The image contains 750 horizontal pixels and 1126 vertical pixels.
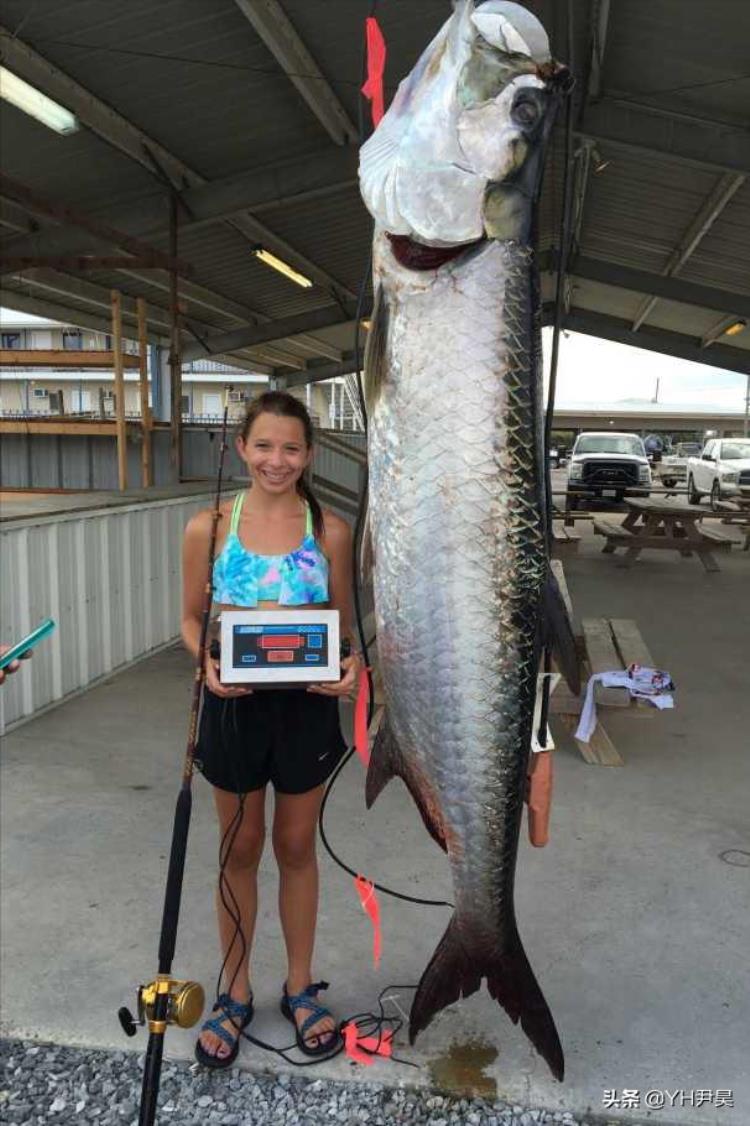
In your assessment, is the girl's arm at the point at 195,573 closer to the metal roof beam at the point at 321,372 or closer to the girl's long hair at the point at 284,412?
the girl's long hair at the point at 284,412

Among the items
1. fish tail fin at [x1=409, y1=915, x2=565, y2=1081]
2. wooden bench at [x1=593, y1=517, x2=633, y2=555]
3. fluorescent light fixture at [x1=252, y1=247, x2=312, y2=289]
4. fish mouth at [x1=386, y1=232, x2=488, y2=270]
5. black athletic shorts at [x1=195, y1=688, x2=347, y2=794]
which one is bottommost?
fish tail fin at [x1=409, y1=915, x2=565, y2=1081]

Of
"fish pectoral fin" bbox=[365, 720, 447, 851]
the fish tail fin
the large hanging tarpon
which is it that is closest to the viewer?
the large hanging tarpon

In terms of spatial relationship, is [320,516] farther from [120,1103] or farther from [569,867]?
[569,867]

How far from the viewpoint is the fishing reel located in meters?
1.89

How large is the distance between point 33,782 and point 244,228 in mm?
9389

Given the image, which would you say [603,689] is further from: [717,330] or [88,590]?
[717,330]

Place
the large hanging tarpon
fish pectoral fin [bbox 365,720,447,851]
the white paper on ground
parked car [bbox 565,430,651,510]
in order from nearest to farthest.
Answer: the large hanging tarpon, fish pectoral fin [bbox 365,720,447,851], the white paper on ground, parked car [bbox 565,430,651,510]

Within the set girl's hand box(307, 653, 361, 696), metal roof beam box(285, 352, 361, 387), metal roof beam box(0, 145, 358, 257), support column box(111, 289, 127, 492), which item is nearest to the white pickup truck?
metal roof beam box(285, 352, 361, 387)

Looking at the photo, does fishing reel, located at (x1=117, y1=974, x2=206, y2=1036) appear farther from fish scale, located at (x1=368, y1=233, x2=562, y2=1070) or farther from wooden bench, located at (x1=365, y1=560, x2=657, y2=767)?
wooden bench, located at (x1=365, y1=560, x2=657, y2=767)

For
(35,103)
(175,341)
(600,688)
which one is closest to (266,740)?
(600,688)

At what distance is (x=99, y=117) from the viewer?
306 inches

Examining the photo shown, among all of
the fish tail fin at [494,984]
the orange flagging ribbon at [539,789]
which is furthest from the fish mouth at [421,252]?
the fish tail fin at [494,984]

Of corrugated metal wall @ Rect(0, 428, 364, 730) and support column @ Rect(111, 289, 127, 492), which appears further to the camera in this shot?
support column @ Rect(111, 289, 127, 492)

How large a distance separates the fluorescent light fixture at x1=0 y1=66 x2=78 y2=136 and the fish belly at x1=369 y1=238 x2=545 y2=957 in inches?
267
